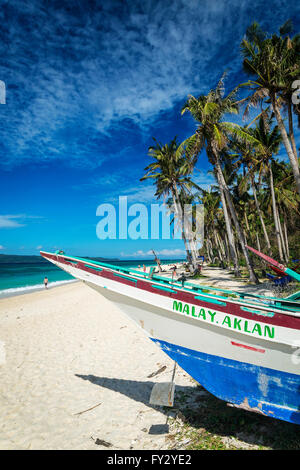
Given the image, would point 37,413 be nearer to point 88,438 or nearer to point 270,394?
point 88,438

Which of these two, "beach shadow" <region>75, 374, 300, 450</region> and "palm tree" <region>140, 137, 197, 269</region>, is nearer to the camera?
"beach shadow" <region>75, 374, 300, 450</region>

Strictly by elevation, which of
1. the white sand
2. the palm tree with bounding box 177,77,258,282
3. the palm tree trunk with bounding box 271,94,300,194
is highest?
the palm tree with bounding box 177,77,258,282

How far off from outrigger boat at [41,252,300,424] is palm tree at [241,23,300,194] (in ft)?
29.3

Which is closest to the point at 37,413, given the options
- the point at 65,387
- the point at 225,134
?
the point at 65,387

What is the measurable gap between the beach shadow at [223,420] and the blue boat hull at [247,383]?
1.20 feet

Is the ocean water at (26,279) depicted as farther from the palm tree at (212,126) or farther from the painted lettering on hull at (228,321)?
the painted lettering on hull at (228,321)

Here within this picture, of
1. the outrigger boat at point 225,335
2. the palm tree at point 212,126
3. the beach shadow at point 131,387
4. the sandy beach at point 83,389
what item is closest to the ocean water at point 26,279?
the sandy beach at point 83,389

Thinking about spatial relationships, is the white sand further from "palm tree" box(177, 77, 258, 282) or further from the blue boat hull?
"palm tree" box(177, 77, 258, 282)

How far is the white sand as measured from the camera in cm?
390

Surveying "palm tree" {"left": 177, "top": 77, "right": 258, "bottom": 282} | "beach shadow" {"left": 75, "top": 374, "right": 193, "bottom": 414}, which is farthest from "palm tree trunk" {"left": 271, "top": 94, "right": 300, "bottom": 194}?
"beach shadow" {"left": 75, "top": 374, "right": 193, "bottom": 414}

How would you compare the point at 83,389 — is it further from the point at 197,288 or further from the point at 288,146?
the point at 288,146

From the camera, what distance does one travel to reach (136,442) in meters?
3.60

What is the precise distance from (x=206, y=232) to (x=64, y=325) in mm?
38450
